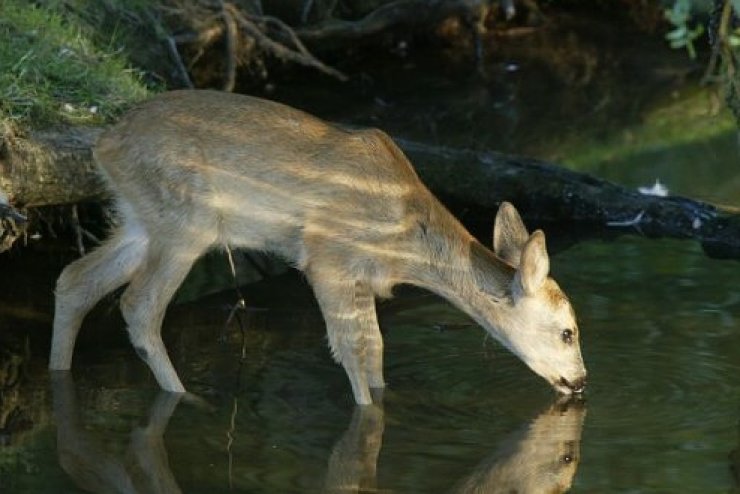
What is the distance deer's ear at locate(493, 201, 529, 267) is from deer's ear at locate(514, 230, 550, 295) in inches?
8.4

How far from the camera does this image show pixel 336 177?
8.88 meters

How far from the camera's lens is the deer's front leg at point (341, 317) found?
346 inches

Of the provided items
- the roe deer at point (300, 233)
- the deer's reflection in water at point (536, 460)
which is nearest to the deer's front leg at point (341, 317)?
the roe deer at point (300, 233)

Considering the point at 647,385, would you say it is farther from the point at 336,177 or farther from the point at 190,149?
the point at 190,149

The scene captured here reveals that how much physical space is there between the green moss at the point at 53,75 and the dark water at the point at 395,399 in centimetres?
114

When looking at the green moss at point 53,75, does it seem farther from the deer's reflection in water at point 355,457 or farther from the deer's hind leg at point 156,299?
the deer's reflection in water at point 355,457

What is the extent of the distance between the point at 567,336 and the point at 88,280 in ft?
8.41

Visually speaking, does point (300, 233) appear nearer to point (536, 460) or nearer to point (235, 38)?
point (536, 460)

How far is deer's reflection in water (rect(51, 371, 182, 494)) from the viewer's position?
7.36 metres

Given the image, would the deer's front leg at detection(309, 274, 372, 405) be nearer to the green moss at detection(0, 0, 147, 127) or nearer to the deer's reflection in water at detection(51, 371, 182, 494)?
the deer's reflection in water at detection(51, 371, 182, 494)

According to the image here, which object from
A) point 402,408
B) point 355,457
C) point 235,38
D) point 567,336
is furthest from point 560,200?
point 355,457

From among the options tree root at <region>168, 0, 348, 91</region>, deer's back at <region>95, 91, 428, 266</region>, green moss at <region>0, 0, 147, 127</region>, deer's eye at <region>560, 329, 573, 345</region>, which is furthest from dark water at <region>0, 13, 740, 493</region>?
tree root at <region>168, 0, 348, 91</region>

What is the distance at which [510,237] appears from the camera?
30.1 ft

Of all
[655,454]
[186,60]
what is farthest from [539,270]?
[186,60]
